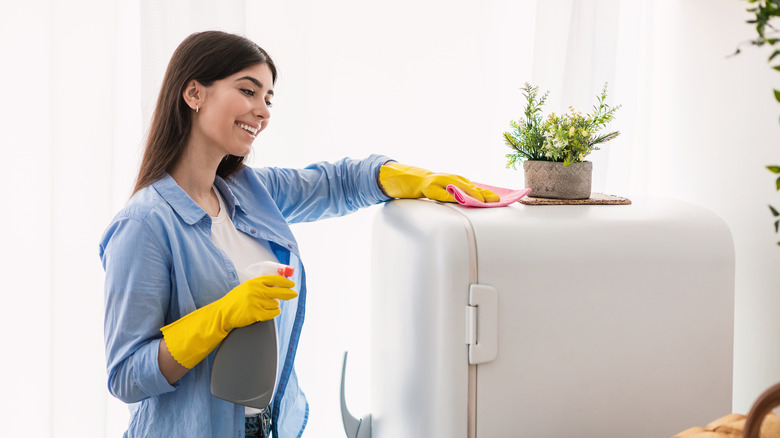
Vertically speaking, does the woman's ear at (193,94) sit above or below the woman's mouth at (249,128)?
above

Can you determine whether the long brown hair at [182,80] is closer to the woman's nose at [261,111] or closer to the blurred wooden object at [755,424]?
the woman's nose at [261,111]

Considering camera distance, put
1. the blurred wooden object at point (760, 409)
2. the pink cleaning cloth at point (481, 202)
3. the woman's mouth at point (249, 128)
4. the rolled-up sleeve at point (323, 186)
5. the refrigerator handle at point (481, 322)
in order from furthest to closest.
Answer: the rolled-up sleeve at point (323, 186) < the woman's mouth at point (249, 128) < the pink cleaning cloth at point (481, 202) < the refrigerator handle at point (481, 322) < the blurred wooden object at point (760, 409)

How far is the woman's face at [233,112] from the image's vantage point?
1.14 meters

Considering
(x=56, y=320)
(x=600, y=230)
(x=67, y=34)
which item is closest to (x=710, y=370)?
(x=600, y=230)

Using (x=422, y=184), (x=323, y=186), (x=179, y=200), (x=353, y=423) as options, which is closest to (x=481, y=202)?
(x=422, y=184)

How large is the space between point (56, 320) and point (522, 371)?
1.10m

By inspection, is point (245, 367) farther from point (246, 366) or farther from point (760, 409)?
point (760, 409)

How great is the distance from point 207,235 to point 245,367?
0.26m

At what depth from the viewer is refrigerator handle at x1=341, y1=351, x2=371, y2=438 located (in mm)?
1385

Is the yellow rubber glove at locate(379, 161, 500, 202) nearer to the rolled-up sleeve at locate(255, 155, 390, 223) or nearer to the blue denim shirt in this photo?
the rolled-up sleeve at locate(255, 155, 390, 223)

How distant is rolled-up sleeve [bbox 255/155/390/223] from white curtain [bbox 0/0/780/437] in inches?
7.2

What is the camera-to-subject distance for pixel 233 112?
44.9 inches

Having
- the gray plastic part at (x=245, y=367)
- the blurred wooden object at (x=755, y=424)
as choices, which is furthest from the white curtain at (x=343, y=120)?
the gray plastic part at (x=245, y=367)

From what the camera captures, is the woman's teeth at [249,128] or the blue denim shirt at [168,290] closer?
the blue denim shirt at [168,290]
